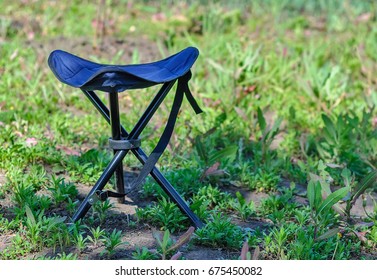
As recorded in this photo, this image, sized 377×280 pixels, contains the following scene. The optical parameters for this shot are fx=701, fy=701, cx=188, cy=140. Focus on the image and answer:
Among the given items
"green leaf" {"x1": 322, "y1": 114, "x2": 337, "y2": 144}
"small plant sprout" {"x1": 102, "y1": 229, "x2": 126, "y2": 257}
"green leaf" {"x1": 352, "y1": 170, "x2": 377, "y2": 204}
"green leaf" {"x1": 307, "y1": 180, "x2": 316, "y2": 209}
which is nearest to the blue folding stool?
"small plant sprout" {"x1": 102, "y1": 229, "x2": 126, "y2": 257}

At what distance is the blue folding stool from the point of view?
2.91 metres

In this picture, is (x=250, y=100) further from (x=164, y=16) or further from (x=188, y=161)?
(x=164, y=16)

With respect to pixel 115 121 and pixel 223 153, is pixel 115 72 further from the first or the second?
pixel 223 153

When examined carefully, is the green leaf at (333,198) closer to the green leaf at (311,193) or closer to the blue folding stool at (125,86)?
the green leaf at (311,193)

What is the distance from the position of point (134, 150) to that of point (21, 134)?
49.8 inches

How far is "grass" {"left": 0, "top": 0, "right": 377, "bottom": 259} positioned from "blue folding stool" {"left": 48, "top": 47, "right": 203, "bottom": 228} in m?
0.18

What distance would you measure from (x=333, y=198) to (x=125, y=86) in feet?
3.54

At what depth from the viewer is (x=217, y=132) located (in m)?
4.44

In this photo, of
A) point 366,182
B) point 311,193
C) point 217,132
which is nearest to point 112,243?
point 311,193

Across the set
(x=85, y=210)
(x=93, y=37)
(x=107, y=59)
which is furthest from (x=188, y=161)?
(x=93, y=37)

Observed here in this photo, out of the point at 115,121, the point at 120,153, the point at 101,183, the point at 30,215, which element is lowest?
the point at 30,215

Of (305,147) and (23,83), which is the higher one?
(23,83)

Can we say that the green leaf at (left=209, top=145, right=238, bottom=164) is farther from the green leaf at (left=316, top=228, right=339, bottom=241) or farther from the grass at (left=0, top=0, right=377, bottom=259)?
the green leaf at (left=316, top=228, right=339, bottom=241)

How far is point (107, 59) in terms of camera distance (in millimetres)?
5602
